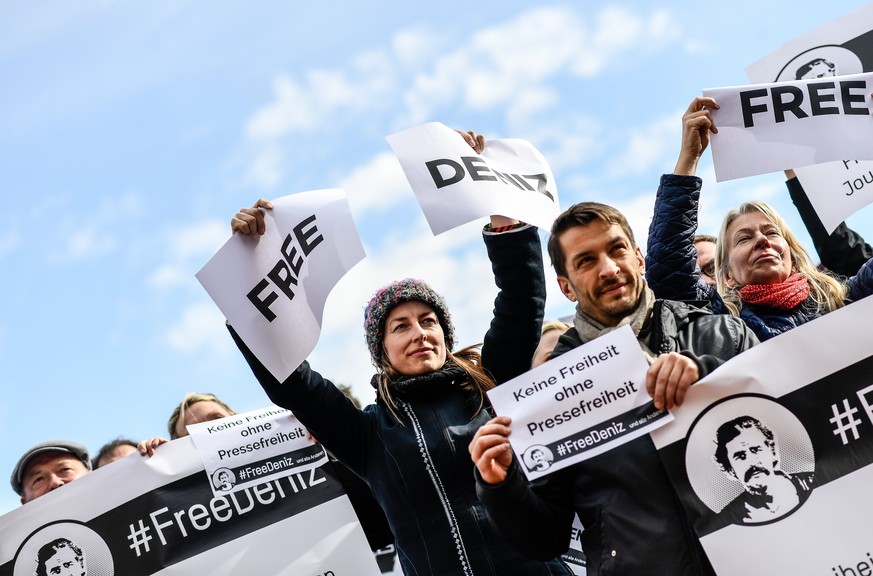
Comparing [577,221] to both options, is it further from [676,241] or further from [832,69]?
Answer: [832,69]

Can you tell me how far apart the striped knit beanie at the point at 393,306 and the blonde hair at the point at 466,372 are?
0.06 m

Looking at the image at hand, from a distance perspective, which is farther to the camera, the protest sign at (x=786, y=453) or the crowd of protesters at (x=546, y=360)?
the crowd of protesters at (x=546, y=360)

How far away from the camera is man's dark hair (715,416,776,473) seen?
9.43 feet

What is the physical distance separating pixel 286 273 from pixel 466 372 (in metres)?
0.87

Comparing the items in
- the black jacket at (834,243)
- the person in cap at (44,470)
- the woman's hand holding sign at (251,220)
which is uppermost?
the woman's hand holding sign at (251,220)

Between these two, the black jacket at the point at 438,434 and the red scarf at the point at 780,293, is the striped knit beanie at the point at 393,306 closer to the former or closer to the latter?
the black jacket at the point at 438,434

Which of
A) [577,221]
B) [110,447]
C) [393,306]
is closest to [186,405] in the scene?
[110,447]

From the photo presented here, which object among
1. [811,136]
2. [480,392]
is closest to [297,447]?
[480,392]

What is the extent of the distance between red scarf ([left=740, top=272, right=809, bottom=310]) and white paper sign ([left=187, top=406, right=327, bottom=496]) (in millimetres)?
2308

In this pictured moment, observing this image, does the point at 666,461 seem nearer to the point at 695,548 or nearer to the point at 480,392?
the point at 695,548

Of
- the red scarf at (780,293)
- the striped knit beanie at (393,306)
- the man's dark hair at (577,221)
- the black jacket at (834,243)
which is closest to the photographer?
the man's dark hair at (577,221)

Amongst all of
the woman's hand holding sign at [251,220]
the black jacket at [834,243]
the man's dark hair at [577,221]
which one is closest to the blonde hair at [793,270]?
the black jacket at [834,243]

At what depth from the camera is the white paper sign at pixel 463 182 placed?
3633 millimetres

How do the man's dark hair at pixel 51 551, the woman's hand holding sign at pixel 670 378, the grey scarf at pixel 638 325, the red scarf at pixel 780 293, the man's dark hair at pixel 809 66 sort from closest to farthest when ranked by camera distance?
the woman's hand holding sign at pixel 670 378 < the grey scarf at pixel 638 325 < the red scarf at pixel 780 293 < the man's dark hair at pixel 51 551 < the man's dark hair at pixel 809 66
